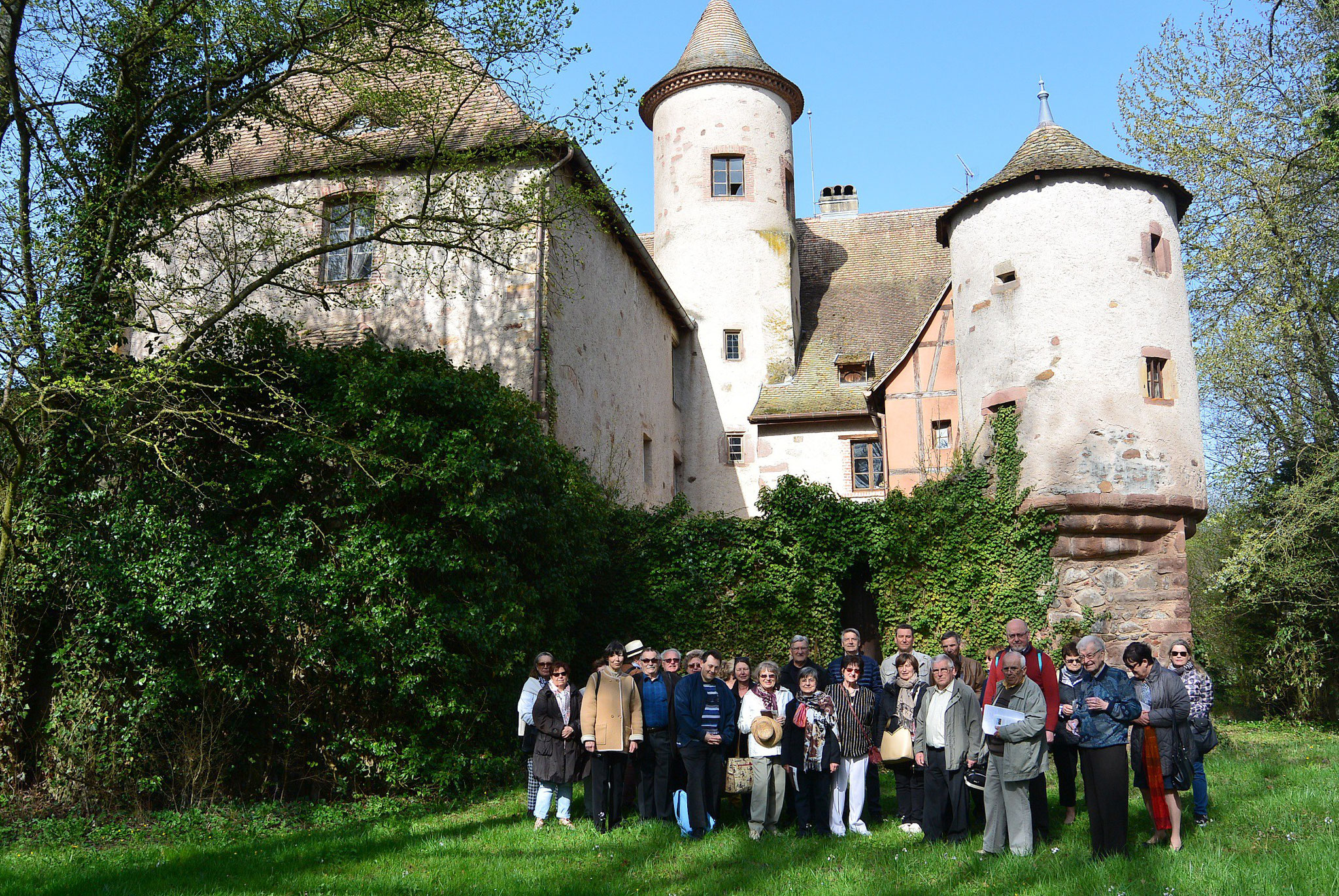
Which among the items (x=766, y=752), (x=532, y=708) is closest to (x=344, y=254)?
(x=532, y=708)

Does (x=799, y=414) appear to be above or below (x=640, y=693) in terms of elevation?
above

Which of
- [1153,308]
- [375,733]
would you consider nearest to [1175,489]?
[1153,308]

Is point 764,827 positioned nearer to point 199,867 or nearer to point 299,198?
point 199,867

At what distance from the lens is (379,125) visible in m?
12.7

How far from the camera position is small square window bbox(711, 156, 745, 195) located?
81.9ft

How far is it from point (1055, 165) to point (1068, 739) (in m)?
12.0

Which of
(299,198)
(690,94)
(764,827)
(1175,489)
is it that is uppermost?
(690,94)

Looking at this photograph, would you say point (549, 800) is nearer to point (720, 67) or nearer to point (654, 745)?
point (654, 745)

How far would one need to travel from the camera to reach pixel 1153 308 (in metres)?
16.8

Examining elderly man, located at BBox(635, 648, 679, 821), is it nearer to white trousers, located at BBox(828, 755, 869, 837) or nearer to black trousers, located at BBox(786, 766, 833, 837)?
black trousers, located at BBox(786, 766, 833, 837)

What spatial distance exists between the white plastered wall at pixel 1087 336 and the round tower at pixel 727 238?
7.29 m

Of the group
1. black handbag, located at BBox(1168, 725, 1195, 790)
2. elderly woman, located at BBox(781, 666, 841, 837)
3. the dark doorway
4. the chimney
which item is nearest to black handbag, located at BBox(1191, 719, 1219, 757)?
black handbag, located at BBox(1168, 725, 1195, 790)

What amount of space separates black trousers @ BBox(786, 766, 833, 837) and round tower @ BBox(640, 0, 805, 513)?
14.9 metres

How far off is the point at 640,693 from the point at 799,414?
14.1 m
